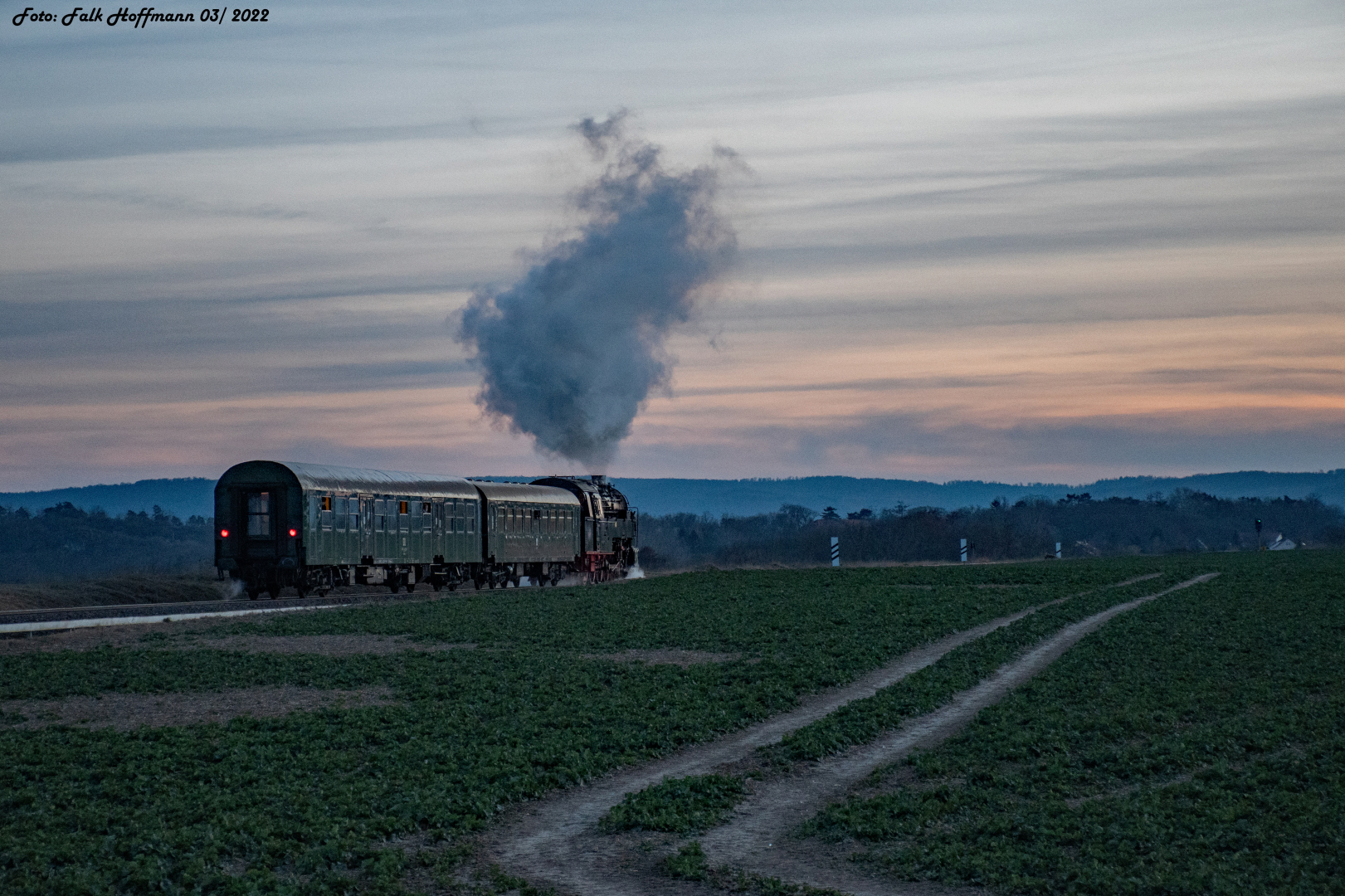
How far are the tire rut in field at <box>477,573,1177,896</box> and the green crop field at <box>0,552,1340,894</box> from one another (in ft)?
1.12

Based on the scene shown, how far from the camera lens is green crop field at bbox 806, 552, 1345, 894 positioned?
11305 millimetres

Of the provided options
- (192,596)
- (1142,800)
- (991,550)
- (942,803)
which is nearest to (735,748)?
(942,803)

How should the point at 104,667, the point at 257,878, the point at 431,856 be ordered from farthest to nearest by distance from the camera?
the point at 104,667 < the point at 431,856 < the point at 257,878

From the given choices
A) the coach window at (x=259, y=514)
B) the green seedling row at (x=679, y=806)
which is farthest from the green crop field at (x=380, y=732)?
the coach window at (x=259, y=514)

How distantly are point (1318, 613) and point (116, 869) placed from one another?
110ft

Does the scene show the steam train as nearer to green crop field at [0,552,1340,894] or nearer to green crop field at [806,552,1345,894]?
green crop field at [0,552,1340,894]

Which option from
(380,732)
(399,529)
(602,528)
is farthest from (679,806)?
(602,528)

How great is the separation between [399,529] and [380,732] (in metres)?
29.2

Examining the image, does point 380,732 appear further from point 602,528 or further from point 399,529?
point 602,528

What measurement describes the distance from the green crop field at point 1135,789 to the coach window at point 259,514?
85.5 feet

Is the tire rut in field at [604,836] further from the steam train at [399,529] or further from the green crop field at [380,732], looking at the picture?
the steam train at [399,529]

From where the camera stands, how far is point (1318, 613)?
3591cm

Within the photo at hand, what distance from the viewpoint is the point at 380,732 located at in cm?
1831

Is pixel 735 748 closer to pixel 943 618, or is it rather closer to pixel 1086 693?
pixel 1086 693
